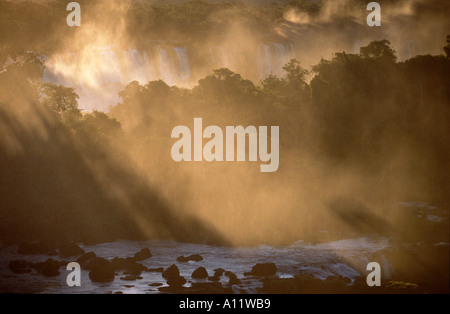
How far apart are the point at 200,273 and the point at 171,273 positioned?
2.37 metres

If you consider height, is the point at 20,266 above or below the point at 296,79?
below

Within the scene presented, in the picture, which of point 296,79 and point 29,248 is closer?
point 29,248

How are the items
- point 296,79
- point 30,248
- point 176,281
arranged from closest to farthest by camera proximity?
point 176,281, point 30,248, point 296,79

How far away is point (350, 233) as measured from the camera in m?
65.4

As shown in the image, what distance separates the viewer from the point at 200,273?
160ft

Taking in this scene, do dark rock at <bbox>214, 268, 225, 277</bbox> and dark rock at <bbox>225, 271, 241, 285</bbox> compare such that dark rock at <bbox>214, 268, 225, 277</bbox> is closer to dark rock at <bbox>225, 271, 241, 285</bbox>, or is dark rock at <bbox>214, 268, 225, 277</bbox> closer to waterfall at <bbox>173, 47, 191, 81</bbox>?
dark rock at <bbox>225, 271, 241, 285</bbox>

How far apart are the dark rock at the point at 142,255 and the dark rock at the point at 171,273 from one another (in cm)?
623

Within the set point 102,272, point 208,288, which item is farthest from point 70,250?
point 208,288

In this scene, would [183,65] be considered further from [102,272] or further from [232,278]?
[232,278]

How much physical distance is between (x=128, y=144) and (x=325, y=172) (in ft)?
76.7

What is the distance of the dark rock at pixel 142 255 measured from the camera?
5439 centimetres

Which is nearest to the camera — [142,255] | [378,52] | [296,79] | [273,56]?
[142,255]
